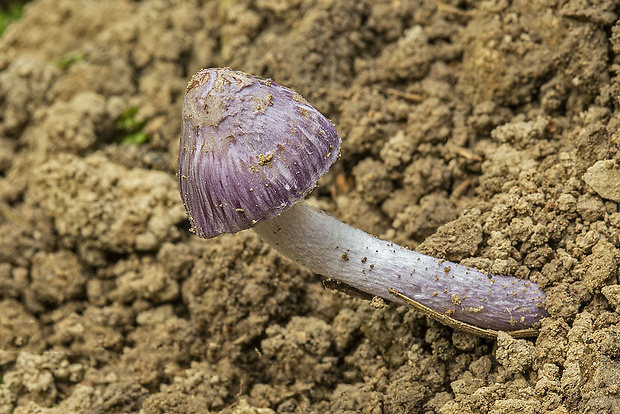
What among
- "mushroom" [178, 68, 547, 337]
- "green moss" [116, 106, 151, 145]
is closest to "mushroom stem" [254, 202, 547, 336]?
"mushroom" [178, 68, 547, 337]

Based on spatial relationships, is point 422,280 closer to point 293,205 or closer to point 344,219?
point 293,205

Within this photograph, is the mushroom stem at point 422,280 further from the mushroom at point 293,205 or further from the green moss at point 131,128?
the green moss at point 131,128

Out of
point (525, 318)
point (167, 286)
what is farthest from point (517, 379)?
point (167, 286)

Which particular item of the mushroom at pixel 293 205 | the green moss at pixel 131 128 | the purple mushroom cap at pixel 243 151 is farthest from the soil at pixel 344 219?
the purple mushroom cap at pixel 243 151

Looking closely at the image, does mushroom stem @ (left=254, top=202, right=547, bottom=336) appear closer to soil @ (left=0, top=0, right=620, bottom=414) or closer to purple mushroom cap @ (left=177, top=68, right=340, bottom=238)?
soil @ (left=0, top=0, right=620, bottom=414)

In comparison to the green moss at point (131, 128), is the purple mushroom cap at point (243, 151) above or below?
above

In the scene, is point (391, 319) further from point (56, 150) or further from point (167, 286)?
point (56, 150)

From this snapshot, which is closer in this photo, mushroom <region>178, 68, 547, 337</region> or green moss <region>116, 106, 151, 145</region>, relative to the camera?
mushroom <region>178, 68, 547, 337</region>
